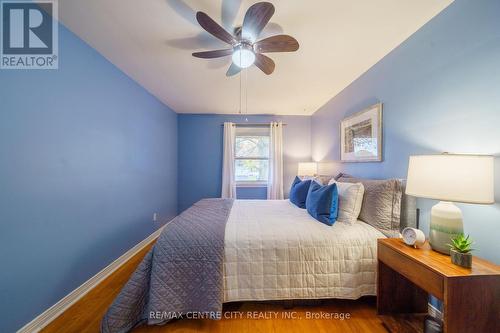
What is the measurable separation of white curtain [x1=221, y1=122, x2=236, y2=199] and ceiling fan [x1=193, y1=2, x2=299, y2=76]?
206cm

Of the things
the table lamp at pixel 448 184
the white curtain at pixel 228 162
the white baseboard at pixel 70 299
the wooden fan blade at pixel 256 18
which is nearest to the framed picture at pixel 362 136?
the table lamp at pixel 448 184

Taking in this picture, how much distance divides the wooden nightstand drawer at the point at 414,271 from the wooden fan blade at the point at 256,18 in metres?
1.76

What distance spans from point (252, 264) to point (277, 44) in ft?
5.79

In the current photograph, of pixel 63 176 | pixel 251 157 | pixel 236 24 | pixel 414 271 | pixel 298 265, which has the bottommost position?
pixel 298 265

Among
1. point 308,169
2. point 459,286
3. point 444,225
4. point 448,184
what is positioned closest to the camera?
point 459,286

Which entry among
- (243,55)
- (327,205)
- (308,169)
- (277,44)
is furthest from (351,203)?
(308,169)

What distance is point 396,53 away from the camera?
5.63ft

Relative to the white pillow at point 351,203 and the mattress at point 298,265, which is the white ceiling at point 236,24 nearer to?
the white pillow at point 351,203

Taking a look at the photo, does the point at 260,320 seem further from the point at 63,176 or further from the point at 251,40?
the point at 251,40

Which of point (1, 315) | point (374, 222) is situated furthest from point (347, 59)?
point (1, 315)

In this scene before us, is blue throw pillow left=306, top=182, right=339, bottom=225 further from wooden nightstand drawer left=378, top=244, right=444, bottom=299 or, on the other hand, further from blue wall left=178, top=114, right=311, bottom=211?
blue wall left=178, top=114, right=311, bottom=211

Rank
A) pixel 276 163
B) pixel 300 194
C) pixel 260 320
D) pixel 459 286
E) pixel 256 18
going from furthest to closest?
pixel 276 163 → pixel 300 194 → pixel 260 320 → pixel 256 18 → pixel 459 286

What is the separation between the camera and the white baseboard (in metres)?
1.27

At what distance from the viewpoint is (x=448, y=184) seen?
980mm
